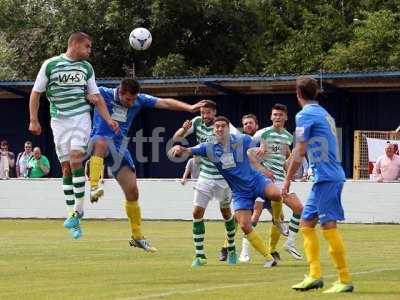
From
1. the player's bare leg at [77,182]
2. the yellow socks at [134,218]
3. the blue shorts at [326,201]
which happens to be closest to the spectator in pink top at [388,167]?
the yellow socks at [134,218]

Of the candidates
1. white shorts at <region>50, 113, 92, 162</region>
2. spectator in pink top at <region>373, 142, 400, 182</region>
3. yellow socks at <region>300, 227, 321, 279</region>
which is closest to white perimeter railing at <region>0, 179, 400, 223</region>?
spectator in pink top at <region>373, 142, 400, 182</region>

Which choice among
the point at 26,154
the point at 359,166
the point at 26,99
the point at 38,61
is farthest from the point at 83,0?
the point at 359,166

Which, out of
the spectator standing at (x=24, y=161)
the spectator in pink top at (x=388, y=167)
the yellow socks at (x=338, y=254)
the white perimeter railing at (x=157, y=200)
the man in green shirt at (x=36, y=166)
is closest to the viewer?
the yellow socks at (x=338, y=254)

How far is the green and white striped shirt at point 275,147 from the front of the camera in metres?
20.0

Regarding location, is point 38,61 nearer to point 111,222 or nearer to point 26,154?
point 26,154

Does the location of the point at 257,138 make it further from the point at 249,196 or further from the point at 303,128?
the point at 303,128

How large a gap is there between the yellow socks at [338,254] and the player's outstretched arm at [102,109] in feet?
12.3

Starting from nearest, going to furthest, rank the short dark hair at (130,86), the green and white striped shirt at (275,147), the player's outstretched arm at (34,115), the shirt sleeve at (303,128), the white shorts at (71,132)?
the shirt sleeve at (303,128)
the player's outstretched arm at (34,115)
the white shorts at (71,132)
the short dark hair at (130,86)
the green and white striped shirt at (275,147)

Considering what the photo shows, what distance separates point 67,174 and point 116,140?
2.64 feet

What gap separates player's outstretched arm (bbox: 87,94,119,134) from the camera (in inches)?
623

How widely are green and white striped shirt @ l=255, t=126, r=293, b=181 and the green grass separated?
4.75ft

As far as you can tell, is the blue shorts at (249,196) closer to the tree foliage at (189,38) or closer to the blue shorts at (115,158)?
the blue shorts at (115,158)

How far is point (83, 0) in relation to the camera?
51.8 metres

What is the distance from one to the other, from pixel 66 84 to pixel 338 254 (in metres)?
4.77
